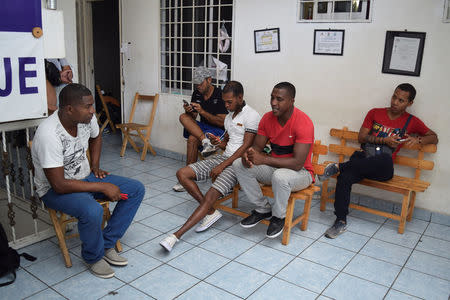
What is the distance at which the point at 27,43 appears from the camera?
8.27 ft

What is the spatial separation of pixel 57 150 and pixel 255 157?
1.41 m

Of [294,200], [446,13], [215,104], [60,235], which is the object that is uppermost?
[446,13]

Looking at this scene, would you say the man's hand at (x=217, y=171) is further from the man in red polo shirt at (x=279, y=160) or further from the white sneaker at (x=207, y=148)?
the white sneaker at (x=207, y=148)

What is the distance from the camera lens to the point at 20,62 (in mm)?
2500

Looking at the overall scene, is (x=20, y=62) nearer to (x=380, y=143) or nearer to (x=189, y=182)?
(x=189, y=182)

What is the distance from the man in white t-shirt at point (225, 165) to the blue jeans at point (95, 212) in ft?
1.79

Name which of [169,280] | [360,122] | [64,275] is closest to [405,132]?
[360,122]

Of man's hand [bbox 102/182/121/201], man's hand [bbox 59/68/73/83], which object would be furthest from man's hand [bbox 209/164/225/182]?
man's hand [bbox 59/68/73/83]

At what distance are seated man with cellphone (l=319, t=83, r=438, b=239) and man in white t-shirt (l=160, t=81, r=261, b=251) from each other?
0.79 meters

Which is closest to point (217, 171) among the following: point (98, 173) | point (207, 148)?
point (207, 148)

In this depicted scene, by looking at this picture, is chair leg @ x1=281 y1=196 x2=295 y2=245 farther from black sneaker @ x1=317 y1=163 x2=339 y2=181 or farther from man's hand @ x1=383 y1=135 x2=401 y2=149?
man's hand @ x1=383 y1=135 x2=401 y2=149

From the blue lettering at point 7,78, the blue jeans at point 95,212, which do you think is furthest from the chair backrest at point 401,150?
the blue lettering at point 7,78

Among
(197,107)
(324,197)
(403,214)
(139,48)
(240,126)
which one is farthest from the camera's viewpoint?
(139,48)

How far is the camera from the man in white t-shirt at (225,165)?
3.09m
